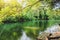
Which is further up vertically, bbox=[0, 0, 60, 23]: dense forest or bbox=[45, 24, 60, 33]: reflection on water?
bbox=[0, 0, 60, 23]: dense forest

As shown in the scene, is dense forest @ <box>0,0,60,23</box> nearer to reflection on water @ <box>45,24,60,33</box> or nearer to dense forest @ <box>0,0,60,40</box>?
dense forest @ <box>0,0,60,40</box>

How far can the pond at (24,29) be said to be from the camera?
1.92 m

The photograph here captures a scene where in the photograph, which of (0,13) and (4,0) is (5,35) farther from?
(4,0)

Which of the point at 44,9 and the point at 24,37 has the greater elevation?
the point at 44,9

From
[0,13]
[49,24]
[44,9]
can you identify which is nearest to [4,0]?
[0,13]

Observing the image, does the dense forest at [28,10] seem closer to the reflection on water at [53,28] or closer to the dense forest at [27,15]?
the dense forest at [27,15]

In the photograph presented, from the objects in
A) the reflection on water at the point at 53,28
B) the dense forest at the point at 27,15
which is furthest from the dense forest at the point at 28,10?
the reflection on water at the point at 53,28

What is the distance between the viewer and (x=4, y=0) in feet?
6.47

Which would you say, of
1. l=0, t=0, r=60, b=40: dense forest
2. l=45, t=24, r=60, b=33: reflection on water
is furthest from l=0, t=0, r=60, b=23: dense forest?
l=45, t=24, r=60, b=33: reflection on water

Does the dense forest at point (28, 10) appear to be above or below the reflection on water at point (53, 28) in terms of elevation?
above

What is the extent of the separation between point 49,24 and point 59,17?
167 mm

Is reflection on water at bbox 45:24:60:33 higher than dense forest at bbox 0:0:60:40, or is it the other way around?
dense forest at bbox 0:0:60:40

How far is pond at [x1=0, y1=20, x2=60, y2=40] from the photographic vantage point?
75.4 inches

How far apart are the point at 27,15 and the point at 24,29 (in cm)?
19
